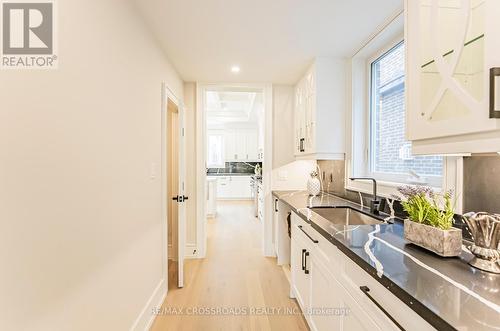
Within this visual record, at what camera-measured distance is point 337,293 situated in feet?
4.24

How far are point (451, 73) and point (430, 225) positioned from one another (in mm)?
627

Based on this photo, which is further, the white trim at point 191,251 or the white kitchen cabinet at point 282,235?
the white trim at point 191,251

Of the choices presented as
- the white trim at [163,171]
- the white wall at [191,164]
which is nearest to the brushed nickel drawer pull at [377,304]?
the white trim at [163,171]

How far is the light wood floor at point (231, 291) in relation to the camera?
79.9 inches

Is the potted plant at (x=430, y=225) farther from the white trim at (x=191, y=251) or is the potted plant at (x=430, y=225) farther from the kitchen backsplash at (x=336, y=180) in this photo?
the white trim at (x=191, y=251)

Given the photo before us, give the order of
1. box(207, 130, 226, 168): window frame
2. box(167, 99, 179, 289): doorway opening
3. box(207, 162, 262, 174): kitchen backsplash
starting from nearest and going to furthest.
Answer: box(167, 99, 179, 289): doorway opening → box(207, 130, 226, 168): window frame → box(207, 162, 262, 174): kitchen backsplash

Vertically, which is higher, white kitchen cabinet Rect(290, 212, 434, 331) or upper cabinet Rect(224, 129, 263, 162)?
upper cabinet Rect(224, 129, 263, 162)

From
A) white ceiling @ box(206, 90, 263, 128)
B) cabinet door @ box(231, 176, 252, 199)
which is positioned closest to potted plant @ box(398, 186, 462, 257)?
white ceiling @ box(206, 90, 263, 128)

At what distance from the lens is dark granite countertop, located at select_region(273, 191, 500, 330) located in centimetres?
65

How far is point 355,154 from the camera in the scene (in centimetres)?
249

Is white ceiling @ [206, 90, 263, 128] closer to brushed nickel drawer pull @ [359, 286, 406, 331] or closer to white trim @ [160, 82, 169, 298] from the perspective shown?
white trim @ [160, 82, 169, 298]

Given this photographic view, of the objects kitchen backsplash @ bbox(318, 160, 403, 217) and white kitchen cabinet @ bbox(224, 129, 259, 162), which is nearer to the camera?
kitchen backsplash @ bbox(318, 160, 403, 217)

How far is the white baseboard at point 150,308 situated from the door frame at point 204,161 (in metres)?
1.01

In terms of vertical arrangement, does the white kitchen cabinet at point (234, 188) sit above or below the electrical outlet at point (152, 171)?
below
